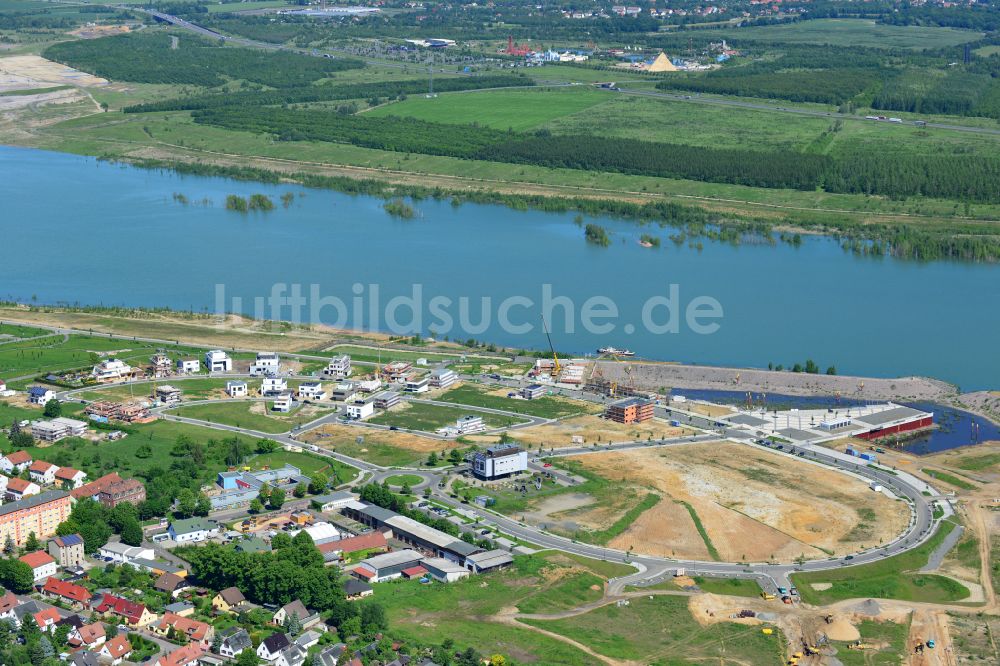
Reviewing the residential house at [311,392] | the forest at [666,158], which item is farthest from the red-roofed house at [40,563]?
the forest at [666,158]

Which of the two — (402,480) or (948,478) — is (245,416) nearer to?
(402,480)

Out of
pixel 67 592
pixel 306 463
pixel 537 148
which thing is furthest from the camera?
pixel 537 148

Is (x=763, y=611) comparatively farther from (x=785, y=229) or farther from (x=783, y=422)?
(x=785, y=229)

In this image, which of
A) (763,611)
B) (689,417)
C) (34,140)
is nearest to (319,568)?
(763,611)

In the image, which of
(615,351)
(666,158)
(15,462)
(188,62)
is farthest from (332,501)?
(188,62)

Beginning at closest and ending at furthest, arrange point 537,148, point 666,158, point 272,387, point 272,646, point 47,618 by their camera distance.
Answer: point 272,646
point 47,618
point 272,387
point 666,158
point 537,148

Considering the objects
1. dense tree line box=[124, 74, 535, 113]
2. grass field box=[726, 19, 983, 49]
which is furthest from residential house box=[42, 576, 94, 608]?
grass field box=[726, 19, 983, 49]
